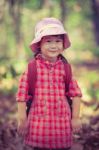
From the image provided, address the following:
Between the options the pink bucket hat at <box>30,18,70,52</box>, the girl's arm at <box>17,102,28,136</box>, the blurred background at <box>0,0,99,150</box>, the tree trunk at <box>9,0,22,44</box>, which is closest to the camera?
the pink bucket hat at <box>30,18,70,52</box>

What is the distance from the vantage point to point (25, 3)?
11367 millimetres

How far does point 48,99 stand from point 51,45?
0.52 metres

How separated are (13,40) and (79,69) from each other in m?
2.40

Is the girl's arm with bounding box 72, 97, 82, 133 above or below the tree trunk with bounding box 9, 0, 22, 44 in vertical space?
below

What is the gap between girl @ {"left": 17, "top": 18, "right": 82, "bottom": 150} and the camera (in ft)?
13.2

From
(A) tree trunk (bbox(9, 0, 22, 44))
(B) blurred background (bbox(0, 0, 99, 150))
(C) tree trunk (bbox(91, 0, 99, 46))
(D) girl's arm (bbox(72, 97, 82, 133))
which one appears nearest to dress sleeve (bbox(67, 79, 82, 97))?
(D) girl's arm (bbox(72, 97, 82, 133))

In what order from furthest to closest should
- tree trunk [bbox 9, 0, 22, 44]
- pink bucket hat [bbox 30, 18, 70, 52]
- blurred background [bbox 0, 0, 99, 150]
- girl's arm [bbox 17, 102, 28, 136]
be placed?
tree trunk [bbox 9, 0, 22, 44] → blurred background [bbox 0, 0, 99, 150] → girl's arm [bbox 17, 102, 28, 136] → pink bucket hat [bbox 30, 18, 70, 52]

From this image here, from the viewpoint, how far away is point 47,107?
404cm

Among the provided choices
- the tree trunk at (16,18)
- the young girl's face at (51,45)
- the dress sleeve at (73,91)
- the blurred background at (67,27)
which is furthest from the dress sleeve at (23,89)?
the tree trunk at (16,18)

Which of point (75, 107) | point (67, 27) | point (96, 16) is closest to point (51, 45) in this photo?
point (75, 107)

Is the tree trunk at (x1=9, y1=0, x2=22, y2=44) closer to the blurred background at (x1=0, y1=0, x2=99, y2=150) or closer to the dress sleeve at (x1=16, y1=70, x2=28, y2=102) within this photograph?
the blurred background at (x1=0, y1=0, x2=99, y2=150)

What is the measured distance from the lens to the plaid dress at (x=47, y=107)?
404 cm

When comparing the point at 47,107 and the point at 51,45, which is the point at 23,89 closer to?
the point at 47,107

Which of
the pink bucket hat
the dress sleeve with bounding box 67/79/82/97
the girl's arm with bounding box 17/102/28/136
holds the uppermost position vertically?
the pink bucket hat
